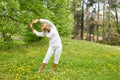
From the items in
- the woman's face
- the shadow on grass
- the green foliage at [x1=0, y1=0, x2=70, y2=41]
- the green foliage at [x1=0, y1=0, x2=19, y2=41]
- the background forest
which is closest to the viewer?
the woman's face

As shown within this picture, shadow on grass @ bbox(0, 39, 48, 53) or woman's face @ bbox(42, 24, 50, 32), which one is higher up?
woman's face @ bbox(42, 24, 50, 32)

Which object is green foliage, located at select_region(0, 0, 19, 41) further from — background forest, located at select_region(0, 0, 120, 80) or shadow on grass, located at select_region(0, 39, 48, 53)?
shadow on grass, located at select_region(0, 39, 48, 53)

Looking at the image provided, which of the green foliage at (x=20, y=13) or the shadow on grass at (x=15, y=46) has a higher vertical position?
the green foliage at (x=20, y=13)

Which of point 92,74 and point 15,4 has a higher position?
point 15,4

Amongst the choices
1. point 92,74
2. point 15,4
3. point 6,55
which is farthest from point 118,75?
point 15,4

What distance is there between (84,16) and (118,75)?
5962 cm

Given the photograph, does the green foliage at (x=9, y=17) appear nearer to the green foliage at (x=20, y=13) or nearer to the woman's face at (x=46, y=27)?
the green foliage at (x=20, y=13)

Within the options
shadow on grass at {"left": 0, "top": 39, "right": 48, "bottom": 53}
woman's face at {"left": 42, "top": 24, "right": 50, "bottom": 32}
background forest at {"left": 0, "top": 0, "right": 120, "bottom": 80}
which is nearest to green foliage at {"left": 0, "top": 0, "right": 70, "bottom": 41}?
background forest at {"left": 0, "top": 0, "right": 120, "bottom": 80}

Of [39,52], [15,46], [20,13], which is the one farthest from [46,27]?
[15,46]

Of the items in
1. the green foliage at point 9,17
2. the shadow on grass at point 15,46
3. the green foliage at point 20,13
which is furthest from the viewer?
the shadow on grass at point 15,46

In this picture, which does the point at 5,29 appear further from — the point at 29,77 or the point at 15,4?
the point at 29,77

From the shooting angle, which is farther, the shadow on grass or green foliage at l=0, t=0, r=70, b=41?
the shadow on grass

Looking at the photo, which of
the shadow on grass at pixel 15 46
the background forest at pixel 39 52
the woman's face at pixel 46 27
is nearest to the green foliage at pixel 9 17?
the background forest at pixel 39 52

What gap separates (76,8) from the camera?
238ft
